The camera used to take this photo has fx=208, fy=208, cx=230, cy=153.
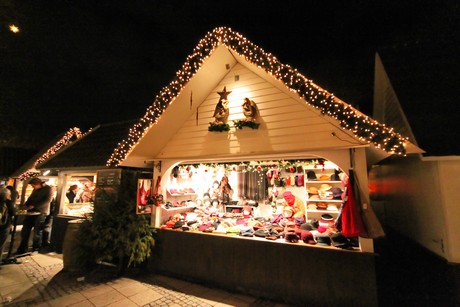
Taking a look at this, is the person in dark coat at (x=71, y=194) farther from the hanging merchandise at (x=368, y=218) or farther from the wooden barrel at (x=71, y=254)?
the hanging merchandise at (x=368, y=218)

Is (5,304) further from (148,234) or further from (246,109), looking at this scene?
(246,109)

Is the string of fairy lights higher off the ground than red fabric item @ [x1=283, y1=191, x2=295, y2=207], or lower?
higher

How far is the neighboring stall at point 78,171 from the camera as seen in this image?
7.70m

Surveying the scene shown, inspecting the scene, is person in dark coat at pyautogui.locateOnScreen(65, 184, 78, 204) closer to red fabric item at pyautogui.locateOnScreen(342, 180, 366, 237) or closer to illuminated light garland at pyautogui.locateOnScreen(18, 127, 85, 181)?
illuminated light garland at pyautogui.locateOnScreen(18, 127, 85, 181)

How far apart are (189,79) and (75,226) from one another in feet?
17.9

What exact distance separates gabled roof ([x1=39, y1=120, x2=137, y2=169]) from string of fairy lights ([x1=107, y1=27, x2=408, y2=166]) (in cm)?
268

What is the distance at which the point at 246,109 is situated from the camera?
502 cm

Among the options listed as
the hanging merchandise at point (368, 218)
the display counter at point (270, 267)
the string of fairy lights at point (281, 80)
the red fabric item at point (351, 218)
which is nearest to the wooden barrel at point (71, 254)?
the display counter at point (270, 267)

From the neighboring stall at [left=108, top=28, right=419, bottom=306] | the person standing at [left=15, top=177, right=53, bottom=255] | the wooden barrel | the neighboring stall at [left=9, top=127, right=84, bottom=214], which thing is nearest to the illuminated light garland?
the neighboring stall at [left=9, top=127, right=84, bottom=214]

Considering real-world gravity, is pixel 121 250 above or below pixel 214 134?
below

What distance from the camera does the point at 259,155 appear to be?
16.5 ft

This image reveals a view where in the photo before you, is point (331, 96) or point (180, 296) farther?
point (180, 296)

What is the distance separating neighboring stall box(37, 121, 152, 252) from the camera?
7699 millimetres

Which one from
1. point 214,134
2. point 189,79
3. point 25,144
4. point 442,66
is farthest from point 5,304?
point 25,144
